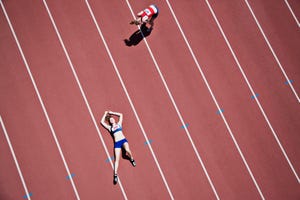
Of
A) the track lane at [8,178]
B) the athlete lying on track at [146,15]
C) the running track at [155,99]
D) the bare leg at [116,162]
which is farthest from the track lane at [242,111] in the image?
the track lane at [8,178]

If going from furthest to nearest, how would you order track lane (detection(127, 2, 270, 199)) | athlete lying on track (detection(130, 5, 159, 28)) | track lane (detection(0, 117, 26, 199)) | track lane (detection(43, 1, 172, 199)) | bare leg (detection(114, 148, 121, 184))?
athlete lying on track (detection(130, 5, 159, 28))
track lane (detection(127, 2, 270, 199))
track lane (detection(43, 1, 172, 199))
bare leg (detection(114, 148, 121, 184))
track lane (detection(0, 117, 26, 199))

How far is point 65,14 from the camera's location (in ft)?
29.3

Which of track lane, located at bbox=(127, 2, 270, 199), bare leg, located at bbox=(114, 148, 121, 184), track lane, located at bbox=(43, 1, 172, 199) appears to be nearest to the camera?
bare leg, located at bbox=(114, 148, 121, 184)

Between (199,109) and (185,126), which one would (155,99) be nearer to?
(185,126)

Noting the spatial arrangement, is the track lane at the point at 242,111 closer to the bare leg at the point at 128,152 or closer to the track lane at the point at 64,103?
the bare leg at the point at 128,152

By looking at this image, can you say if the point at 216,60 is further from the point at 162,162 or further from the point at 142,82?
the point at 162,162

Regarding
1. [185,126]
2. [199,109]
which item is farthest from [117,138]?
[199,109]

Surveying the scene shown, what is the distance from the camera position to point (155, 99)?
8688 mm

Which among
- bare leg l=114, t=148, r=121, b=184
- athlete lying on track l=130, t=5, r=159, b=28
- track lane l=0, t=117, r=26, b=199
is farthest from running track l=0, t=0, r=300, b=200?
athlete lying on track l=130, t=5, r=159, b=28

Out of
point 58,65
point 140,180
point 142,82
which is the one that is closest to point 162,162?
point 140,180

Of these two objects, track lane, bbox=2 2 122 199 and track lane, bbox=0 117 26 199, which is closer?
track lane, bbox=0 117 26 199

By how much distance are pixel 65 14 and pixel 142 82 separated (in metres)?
3.78

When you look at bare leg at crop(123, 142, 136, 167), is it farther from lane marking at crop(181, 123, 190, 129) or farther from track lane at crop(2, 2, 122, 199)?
lane marking at crop(181, 123, 190, 129)

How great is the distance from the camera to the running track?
323 inches
